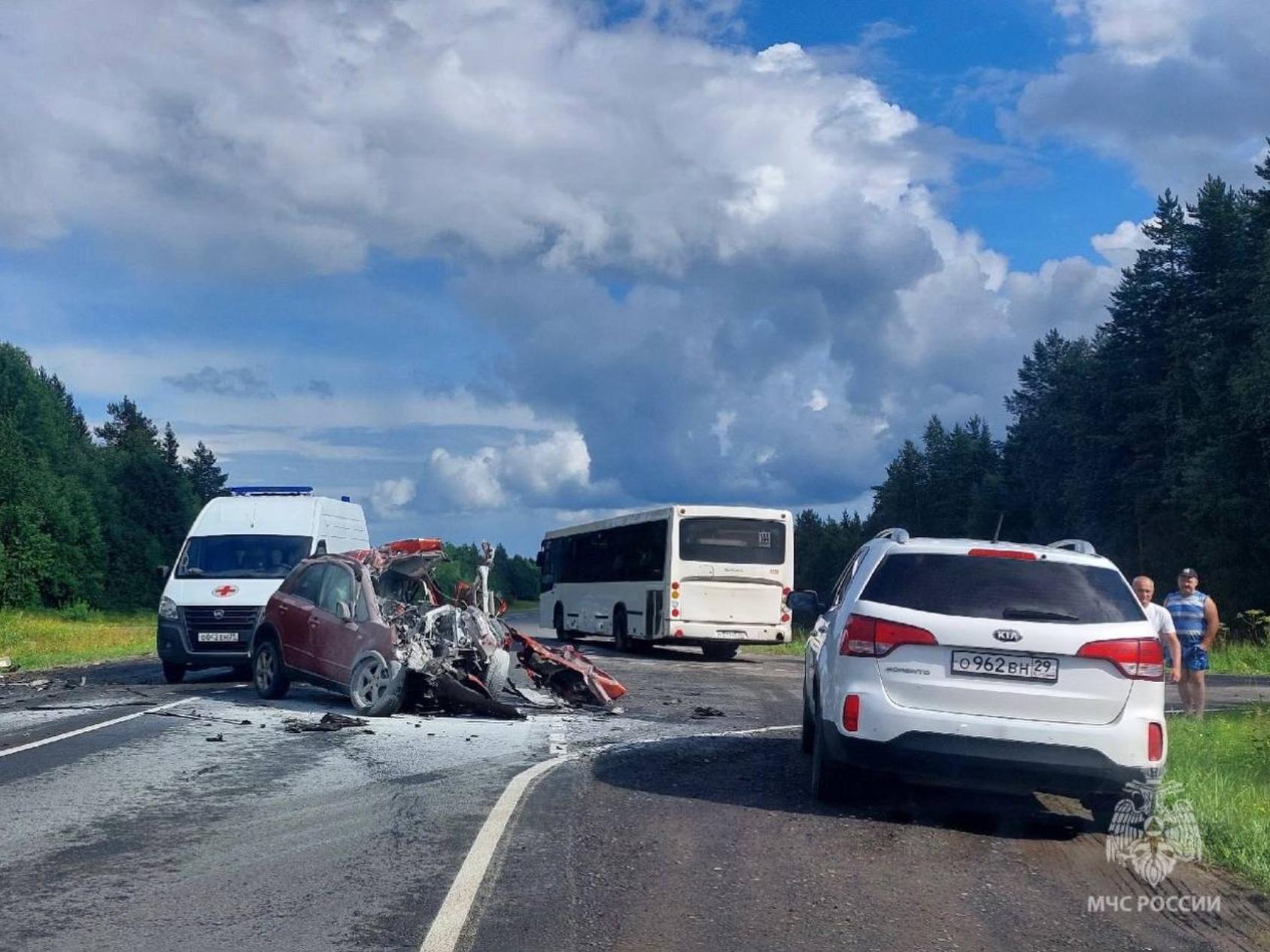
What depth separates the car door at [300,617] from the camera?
50.5 ft

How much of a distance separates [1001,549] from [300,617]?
359 inches

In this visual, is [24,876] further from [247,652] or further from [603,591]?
[603,591]

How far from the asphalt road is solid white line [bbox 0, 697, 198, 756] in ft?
0.38

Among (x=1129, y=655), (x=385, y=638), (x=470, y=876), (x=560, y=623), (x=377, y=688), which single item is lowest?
(x=470, y=876)

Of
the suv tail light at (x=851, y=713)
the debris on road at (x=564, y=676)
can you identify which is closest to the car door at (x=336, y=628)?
the debris on road at (x=564, y=676)

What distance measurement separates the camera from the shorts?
15062 mm

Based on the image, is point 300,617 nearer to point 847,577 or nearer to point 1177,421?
point 847,577

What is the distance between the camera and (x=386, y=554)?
15430 millimetres

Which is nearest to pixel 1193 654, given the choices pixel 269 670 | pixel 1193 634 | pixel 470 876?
pixel 1193 634

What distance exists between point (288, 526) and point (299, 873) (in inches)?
545

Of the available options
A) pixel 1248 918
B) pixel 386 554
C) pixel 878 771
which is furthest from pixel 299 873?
pixel 386 554

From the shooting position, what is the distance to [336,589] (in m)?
15.3

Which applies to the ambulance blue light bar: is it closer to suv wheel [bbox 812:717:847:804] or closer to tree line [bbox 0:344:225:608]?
suv wheel [bbox 812:717:847:804]

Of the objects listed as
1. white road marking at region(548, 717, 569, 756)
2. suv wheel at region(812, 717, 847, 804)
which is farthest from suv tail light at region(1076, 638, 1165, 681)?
white road marking at region(548, 717, 569, 756)
